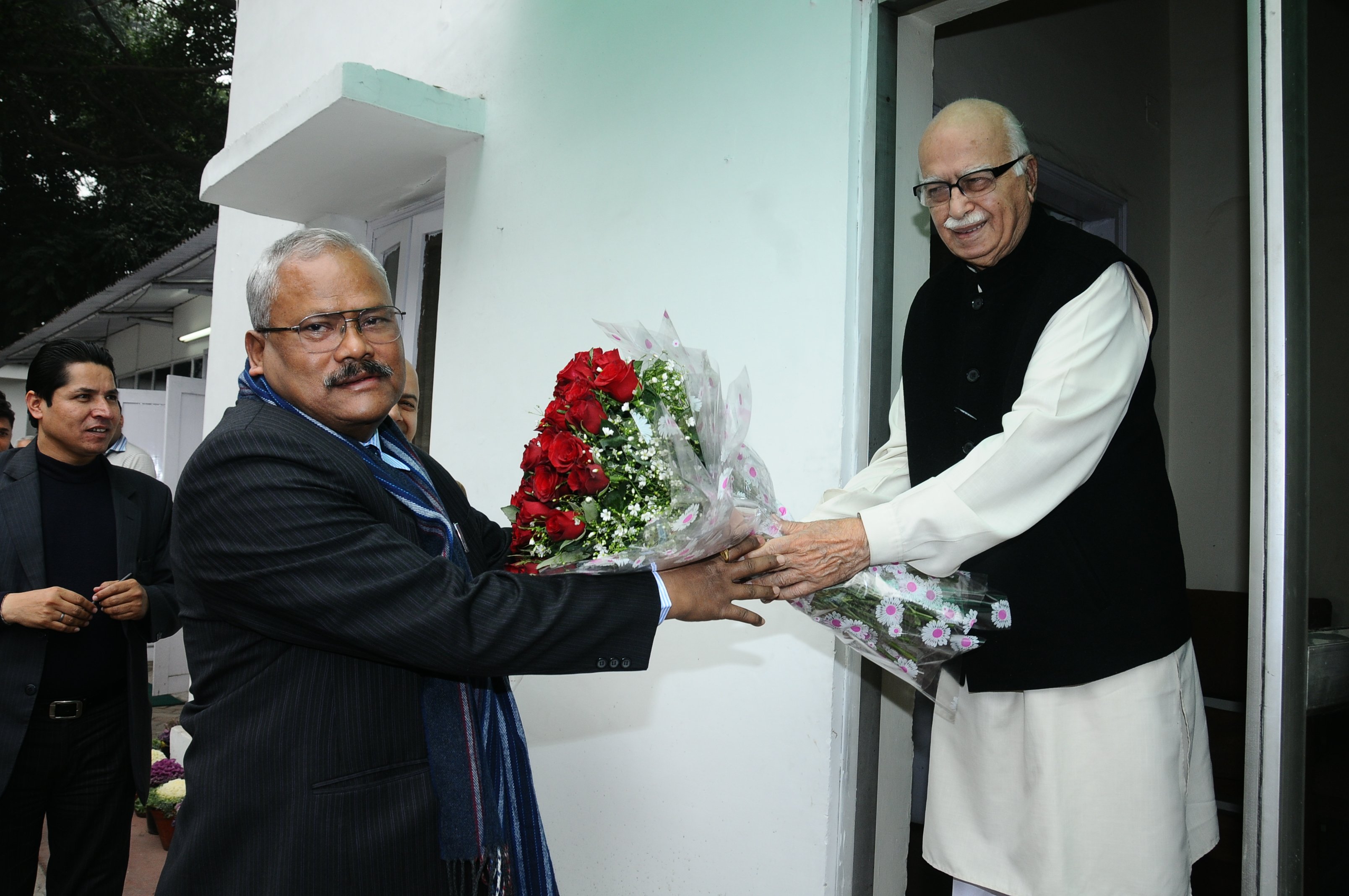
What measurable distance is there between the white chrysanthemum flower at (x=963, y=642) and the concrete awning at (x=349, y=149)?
124 inches

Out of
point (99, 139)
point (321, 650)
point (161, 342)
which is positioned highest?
point (99, 139)

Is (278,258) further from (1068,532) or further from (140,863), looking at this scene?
(140,863)

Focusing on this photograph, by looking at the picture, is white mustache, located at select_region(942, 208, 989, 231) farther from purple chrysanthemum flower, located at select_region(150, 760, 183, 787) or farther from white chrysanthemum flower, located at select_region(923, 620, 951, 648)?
purple chrysanthemum flower, located at select_region(150, 760, 183, 787)

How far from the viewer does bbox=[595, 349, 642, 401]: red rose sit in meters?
1.61

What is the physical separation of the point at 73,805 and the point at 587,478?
2690 mm

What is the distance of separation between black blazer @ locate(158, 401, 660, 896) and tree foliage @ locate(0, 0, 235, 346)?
19.3 metres

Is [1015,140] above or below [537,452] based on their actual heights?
above

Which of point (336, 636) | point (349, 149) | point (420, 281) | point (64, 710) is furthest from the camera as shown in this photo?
point (420, 281)

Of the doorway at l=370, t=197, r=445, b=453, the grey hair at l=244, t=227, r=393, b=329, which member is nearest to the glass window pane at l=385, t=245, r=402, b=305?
the doorway at l=370, t=197, r=445, b=453

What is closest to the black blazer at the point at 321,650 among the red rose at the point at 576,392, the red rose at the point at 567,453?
the red rose at the point at 567,453

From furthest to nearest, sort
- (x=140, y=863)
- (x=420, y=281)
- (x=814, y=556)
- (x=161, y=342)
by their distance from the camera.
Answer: (x=161, y=342), (x=420, y=281), (x=140, y=863), (x=814, y=556)

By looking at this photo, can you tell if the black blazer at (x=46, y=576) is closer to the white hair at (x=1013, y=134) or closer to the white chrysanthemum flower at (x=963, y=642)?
the white chrysanthemum flower at (x=963, y=642)

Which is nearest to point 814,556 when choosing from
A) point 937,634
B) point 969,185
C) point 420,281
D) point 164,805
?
point 937,634

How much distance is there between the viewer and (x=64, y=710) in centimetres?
310
